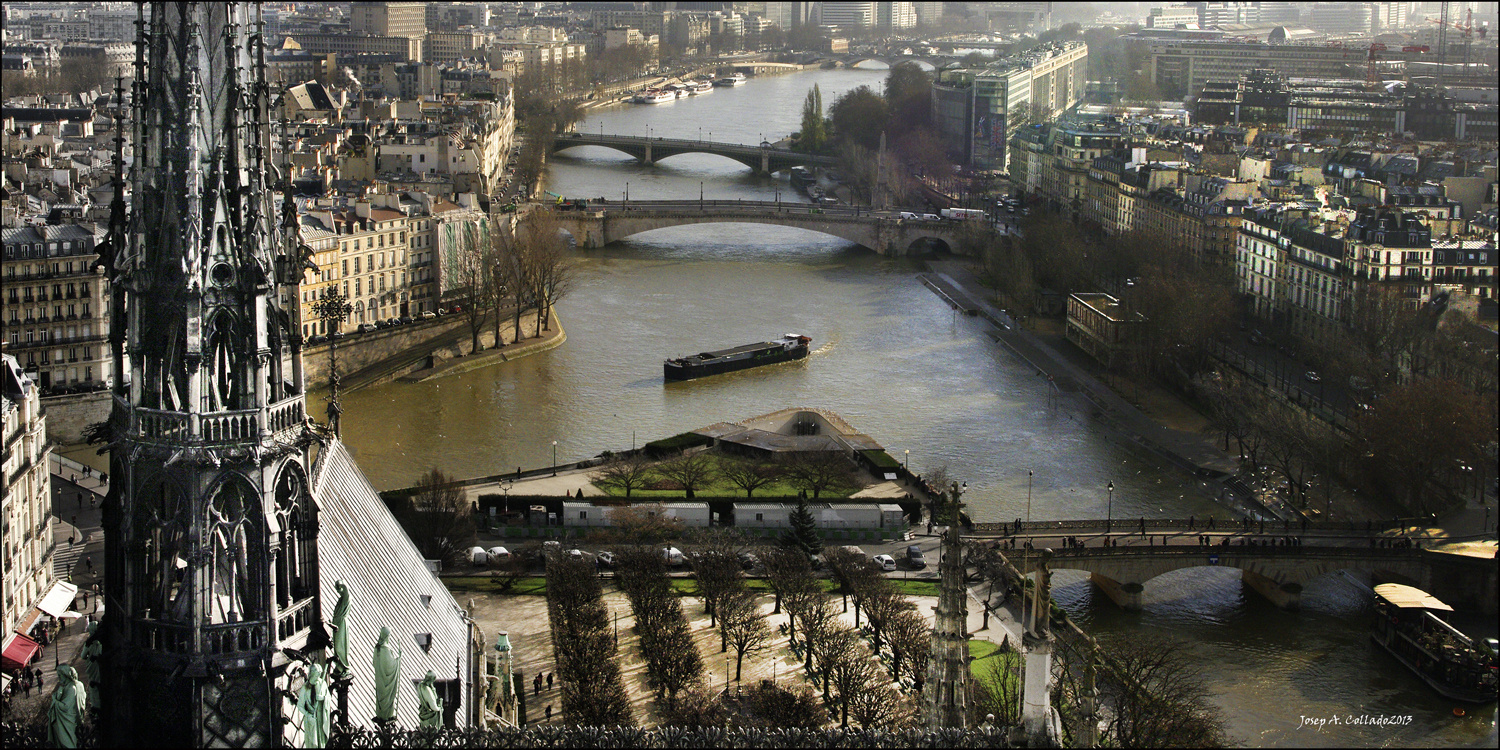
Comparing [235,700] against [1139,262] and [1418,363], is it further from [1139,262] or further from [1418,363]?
[1139,262]

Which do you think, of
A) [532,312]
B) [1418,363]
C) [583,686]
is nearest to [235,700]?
[583,686]

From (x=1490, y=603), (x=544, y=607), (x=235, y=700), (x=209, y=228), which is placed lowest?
(x=544, y=607)

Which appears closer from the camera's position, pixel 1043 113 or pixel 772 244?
pixel 772 244

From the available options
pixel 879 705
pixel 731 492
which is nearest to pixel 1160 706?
pixel 879 705

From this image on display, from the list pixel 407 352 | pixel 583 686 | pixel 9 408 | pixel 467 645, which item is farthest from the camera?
pixel 407 352

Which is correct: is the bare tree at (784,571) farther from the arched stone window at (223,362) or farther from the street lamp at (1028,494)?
the arched stone window at (223,362)

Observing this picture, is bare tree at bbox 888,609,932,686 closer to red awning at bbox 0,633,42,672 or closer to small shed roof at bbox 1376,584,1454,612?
small shed roof at bbox 1376,584,1454,612
